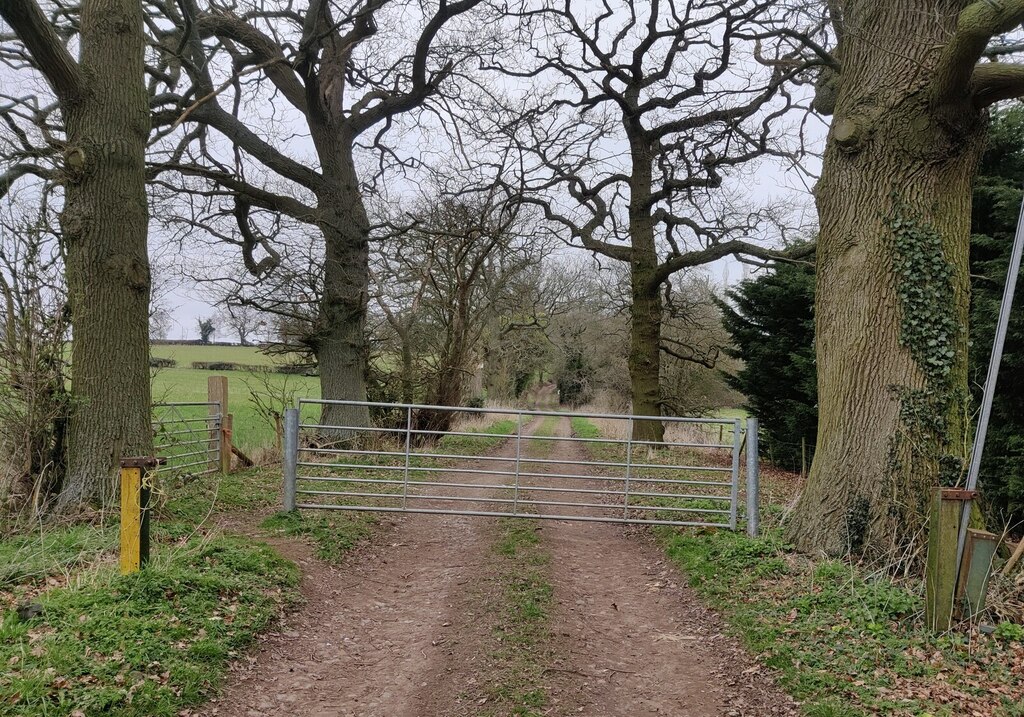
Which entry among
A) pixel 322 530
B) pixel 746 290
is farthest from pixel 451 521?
pixel 746 290

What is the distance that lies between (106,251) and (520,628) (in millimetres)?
5754

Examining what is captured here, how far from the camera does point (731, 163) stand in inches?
558

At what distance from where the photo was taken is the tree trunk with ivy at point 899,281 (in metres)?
5.65

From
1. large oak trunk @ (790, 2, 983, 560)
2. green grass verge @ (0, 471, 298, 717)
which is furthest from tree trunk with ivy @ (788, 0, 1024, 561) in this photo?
green grass verge @ (0, 471, 298, 717)

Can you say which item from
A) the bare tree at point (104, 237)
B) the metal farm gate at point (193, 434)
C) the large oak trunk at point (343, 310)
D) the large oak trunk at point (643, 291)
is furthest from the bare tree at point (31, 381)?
the large oak trunk at point (643, 291)

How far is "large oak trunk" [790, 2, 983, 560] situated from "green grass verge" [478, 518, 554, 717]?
266 centimetres

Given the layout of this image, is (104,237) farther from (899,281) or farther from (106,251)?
(899,281)

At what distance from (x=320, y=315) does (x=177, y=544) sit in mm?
7596

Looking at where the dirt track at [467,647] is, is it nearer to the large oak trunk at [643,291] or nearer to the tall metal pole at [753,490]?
the tall metal pole at [753,490]

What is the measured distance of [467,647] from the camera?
4.59m

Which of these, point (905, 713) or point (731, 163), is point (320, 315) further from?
point (905, 713)

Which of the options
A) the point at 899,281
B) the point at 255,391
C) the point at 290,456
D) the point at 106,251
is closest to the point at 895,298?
the point at 899,281

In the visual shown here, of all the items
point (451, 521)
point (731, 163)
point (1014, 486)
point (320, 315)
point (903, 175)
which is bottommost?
point (451, 521)

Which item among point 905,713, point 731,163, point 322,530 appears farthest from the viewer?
point 731,163
